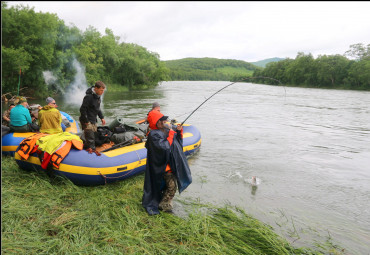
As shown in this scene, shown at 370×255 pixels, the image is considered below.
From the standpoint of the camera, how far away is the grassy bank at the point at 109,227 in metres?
3.31

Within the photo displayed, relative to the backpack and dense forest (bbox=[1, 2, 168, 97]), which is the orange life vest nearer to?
the backpack

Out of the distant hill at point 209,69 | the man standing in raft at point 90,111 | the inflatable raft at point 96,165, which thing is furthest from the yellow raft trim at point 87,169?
the distant hill at point 209,69

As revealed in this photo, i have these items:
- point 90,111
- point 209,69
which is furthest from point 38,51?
point 209,69

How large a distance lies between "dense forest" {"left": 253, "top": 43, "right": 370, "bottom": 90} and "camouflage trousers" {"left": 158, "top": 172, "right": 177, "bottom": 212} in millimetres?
51996

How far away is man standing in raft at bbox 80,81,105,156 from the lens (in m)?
5.69

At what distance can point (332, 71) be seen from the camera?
174ft

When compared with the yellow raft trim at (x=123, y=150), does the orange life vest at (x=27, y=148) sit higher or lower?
higher

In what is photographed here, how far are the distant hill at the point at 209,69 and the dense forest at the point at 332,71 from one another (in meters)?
67.6

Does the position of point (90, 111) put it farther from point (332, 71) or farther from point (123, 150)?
point (332, 71)

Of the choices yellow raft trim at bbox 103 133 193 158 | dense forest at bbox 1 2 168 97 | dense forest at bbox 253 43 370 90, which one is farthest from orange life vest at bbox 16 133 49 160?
dense forest at bbox 253 43 370 90

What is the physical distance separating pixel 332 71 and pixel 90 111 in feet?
190

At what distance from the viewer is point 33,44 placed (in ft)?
70.3

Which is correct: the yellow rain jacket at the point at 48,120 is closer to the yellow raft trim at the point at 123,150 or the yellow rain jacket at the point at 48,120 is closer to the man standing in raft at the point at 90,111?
the man standing in raft at the point at 90,111

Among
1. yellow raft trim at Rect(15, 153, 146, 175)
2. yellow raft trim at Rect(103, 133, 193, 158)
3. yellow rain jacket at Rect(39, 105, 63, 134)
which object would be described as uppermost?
yellow rain jacket at Rect(39, 105, 63, 134)
